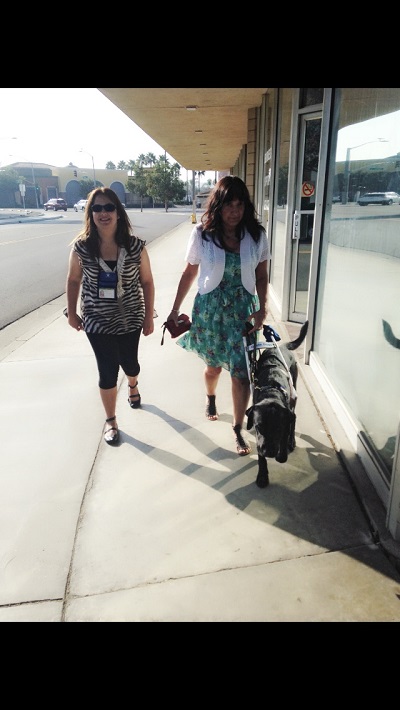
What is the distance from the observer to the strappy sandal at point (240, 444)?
124 inches

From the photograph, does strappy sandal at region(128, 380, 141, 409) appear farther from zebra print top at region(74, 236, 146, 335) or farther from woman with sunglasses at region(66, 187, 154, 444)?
zebra print top at region(74, 236, 146, 335)

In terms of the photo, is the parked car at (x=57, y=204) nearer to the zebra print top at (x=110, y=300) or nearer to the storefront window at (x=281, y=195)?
the storefront window at (x=281, y=195)

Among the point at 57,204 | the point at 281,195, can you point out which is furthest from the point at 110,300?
the point at 57,204

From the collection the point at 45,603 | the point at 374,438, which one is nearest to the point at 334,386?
the point at 374,438

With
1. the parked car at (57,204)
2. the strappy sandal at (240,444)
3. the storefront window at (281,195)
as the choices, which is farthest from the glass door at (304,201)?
the parked car at (57,204)

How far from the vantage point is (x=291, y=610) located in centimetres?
196

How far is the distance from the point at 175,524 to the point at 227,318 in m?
1.34

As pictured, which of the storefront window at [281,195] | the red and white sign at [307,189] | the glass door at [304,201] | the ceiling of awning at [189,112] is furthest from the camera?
the ceiling of awning at [189,112]

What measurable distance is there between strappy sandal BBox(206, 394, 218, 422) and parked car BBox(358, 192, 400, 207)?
1.76 m

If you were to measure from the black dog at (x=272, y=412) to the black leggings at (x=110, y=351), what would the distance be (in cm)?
107

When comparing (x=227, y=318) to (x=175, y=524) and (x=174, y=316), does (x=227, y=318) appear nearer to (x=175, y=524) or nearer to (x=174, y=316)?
(x=174, y=316)

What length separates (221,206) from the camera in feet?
9.37

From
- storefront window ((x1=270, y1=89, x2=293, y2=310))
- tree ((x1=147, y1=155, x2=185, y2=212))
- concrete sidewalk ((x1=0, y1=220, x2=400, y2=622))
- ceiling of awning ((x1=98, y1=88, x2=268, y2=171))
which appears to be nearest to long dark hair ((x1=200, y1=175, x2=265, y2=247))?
concrete sidewalk ((x1=0, y1=220, x2=400, y2=622))

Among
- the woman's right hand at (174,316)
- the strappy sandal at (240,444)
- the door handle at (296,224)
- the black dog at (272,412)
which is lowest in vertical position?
the strappy sandal at (240,444)
